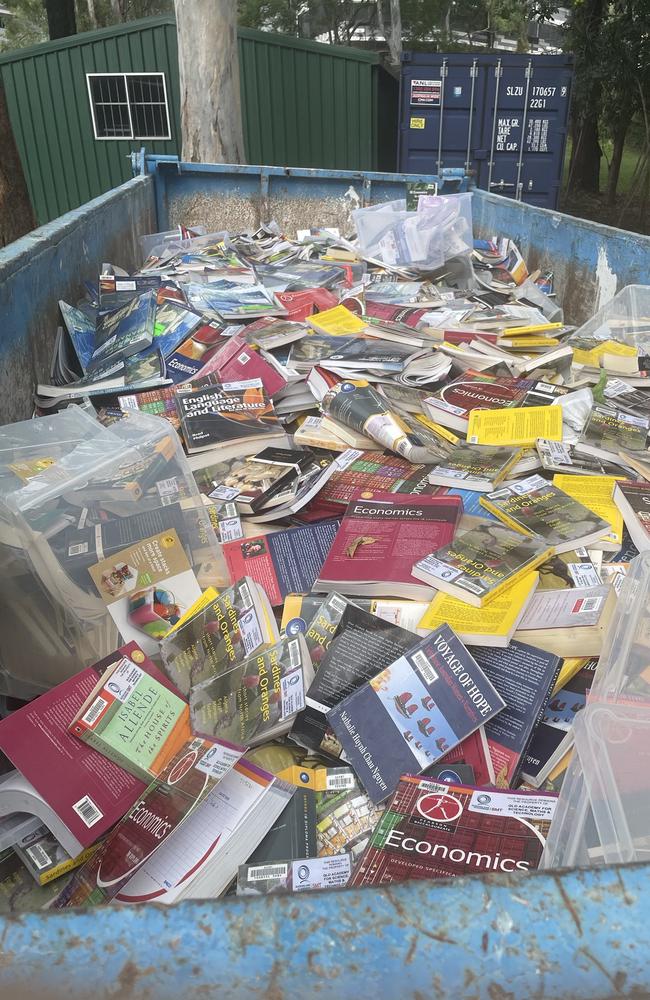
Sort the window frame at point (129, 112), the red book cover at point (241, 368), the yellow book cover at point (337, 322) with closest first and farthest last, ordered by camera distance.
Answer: the red book cover at point (241, 368) < the yellow book cover at point (337, 322) < the window frame at point (129, 112)

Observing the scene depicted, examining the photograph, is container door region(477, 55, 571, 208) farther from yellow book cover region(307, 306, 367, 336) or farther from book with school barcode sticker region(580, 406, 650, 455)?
book with school barcode sticker region(580, 406, 650, 455)

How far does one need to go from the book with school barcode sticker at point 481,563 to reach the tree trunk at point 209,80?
4977 mm

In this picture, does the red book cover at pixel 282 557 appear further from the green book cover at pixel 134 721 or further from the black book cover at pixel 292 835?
the black book cover at pixel 292 835

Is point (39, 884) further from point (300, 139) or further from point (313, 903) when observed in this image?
point (300, 139)

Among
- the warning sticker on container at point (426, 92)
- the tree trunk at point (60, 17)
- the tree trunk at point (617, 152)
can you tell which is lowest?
Answer: the tree trunk at point (617, 152)

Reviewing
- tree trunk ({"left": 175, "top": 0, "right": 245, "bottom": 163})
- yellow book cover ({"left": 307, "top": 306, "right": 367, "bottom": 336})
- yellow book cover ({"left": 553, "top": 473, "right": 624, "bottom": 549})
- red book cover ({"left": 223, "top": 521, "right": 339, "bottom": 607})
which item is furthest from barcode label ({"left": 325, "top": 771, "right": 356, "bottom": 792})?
tree trunk ({"left": 175, "top": 0, "right": 245, "bottom": 163})

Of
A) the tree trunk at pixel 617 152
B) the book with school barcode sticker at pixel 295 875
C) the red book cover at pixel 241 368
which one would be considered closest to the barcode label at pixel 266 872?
the book with school barcode sticker at pixel 295 875

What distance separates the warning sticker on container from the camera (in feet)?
23.3

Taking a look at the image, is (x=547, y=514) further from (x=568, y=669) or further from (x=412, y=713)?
(x=412, y=713)

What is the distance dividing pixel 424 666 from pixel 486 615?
0.59 feet

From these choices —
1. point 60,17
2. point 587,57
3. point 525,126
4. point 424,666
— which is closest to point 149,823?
point 424,666

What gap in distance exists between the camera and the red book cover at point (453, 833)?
34.8 inches

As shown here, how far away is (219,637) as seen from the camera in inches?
49.5

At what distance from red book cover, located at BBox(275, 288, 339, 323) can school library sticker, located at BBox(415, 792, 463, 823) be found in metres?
2.25
